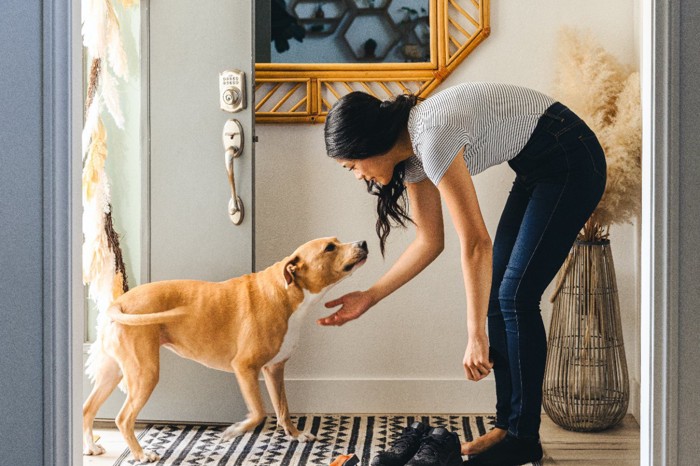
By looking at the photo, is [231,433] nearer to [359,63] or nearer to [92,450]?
[92,450]

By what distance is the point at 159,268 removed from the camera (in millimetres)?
2631

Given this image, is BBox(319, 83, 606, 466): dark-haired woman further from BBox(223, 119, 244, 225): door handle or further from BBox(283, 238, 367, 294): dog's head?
BBox(223, 119, 244, 225): door handle

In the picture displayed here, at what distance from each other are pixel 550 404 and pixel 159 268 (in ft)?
4.50

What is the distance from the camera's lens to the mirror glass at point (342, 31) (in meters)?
2.73

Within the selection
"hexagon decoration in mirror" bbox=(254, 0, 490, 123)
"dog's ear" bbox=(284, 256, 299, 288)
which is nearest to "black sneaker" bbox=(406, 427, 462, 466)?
"dog's ear" bbox=(284, 256, 299, 288)

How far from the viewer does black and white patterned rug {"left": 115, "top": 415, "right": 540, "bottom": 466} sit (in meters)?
2.34

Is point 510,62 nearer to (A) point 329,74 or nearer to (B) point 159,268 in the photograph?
(A) point 329,74

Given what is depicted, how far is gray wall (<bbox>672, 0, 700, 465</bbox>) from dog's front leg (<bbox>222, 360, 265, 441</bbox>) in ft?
4.33

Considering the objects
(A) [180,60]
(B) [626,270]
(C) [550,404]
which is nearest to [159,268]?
(A) [180,60]

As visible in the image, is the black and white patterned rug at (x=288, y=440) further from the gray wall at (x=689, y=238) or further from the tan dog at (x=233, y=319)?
the gray wall at (x=689, y=238)

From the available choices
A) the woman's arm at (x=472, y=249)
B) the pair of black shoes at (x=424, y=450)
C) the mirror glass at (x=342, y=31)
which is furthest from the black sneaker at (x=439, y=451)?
the mirror glass at (x=342, y=31)

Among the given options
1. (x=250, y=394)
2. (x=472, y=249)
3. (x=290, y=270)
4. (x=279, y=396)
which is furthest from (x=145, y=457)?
(x=472, y=249)

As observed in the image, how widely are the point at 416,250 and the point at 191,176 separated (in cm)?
89

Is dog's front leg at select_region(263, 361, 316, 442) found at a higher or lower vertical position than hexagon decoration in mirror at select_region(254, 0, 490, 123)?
lower
